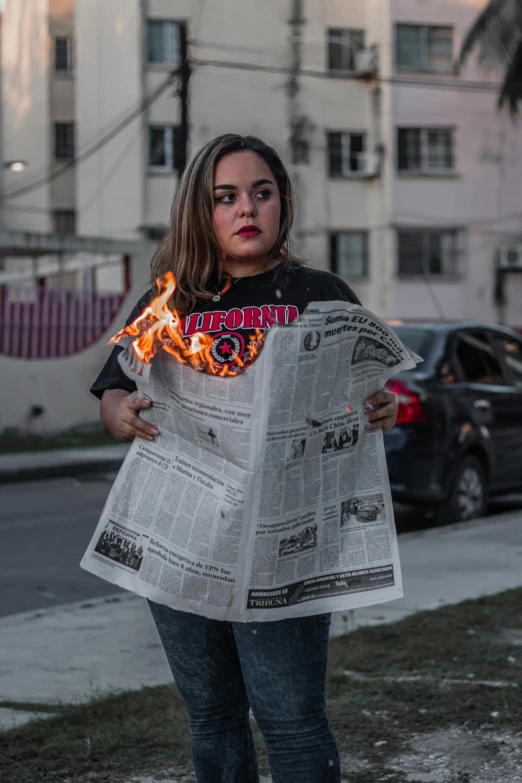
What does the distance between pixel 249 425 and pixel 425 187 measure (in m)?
30.9

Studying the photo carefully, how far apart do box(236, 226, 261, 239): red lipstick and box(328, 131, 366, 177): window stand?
30513 mm

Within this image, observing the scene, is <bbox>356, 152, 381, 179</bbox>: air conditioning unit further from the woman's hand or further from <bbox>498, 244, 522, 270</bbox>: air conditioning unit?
the woman's hand

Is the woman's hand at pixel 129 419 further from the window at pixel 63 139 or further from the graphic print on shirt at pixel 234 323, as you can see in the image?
the window at pixel 63 139

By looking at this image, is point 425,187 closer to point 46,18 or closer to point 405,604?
point 46,18

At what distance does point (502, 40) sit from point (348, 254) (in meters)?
7.68

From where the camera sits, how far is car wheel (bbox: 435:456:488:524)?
9.13 metres

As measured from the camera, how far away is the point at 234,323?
8.27 ft

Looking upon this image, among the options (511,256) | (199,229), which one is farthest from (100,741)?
(511,256)

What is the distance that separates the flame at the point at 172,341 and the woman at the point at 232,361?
23 mm

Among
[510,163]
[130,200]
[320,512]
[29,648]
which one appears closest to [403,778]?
[320,512]

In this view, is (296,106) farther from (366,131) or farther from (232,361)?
(232,361)

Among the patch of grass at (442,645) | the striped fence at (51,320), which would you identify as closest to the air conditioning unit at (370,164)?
the striped fence at (51,320)

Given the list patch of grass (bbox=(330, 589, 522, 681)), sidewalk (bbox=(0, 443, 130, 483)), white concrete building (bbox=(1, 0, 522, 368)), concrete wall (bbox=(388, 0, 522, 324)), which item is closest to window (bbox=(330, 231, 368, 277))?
white concrete building (bbox=(1, 0, 522, 368))

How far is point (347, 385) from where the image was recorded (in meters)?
2.49
